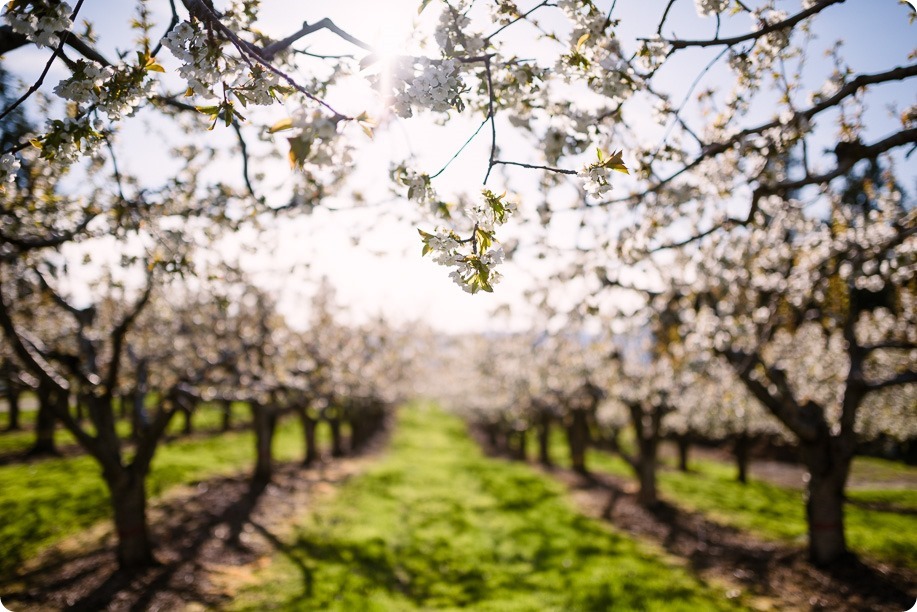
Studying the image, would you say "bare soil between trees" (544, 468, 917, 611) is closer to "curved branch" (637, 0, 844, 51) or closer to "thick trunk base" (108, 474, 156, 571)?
"curved branch" (637, 0, 844, 51)

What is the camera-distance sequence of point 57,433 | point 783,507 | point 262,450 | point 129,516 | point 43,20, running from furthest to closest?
1. point 57,433
2. point 783,507
3. point 262,450
4. point 129,516
5. point 43,20

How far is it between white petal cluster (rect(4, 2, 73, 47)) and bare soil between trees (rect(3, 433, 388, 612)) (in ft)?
25.2

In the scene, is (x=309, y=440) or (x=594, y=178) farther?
(x=309, y=440)

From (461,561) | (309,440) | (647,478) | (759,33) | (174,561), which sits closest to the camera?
(759,33)

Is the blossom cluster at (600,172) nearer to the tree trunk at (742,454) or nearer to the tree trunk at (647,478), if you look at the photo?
the tree trunk at (647,478)

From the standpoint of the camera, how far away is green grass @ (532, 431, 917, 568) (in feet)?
32.1

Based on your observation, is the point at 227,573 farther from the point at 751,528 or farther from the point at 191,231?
the point at 751,528

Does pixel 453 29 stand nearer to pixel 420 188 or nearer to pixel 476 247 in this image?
pixel 420 188

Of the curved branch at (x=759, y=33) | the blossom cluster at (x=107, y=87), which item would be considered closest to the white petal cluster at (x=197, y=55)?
the blossom cluster at (x=107, y=87)

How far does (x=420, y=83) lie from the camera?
2.30 m

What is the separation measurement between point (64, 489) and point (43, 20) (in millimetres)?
14535

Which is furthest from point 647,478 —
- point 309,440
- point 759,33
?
point 759,33

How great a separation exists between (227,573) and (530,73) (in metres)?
9.39

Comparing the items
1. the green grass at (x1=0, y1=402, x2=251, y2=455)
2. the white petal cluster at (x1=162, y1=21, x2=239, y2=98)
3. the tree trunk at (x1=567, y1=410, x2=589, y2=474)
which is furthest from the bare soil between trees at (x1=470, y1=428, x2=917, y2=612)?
the green grass at (x1=0, y1=402, x2=251, y2=455)
